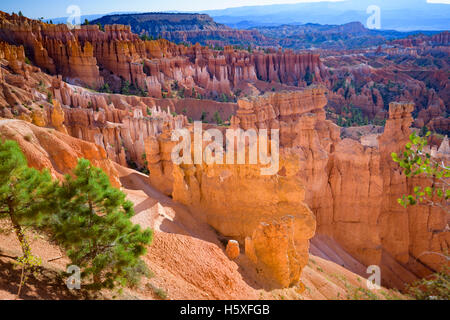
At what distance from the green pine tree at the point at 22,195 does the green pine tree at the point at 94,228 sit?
1.34ft

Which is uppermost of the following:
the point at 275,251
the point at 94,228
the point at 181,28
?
the point at 181,28

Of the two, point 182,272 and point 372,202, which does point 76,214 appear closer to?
point 182,272

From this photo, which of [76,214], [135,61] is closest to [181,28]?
[135,61]

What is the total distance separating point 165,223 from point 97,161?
14.5 ft

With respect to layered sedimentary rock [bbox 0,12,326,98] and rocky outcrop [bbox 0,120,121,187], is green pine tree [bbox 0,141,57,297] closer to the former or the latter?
rocky outcrop [bbox 0,120,121,187]

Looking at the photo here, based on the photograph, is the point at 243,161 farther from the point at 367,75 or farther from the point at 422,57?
the point at 422,57

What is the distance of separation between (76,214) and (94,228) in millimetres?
501

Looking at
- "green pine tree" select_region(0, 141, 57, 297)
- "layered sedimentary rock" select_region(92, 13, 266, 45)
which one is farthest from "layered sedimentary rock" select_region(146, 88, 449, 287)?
"layered sedimentary rock" select_region(92, 13, 266, 45)

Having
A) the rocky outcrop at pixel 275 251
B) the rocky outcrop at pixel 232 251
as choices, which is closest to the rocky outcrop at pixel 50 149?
the rocky outcrop at pixel 232 251

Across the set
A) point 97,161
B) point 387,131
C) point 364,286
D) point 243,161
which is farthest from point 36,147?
point 387,131

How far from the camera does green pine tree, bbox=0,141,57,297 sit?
25.6 feet

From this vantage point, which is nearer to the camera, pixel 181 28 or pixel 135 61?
pixel 135 61

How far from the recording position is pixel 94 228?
801 centimetres

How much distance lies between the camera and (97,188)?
8.13 m
